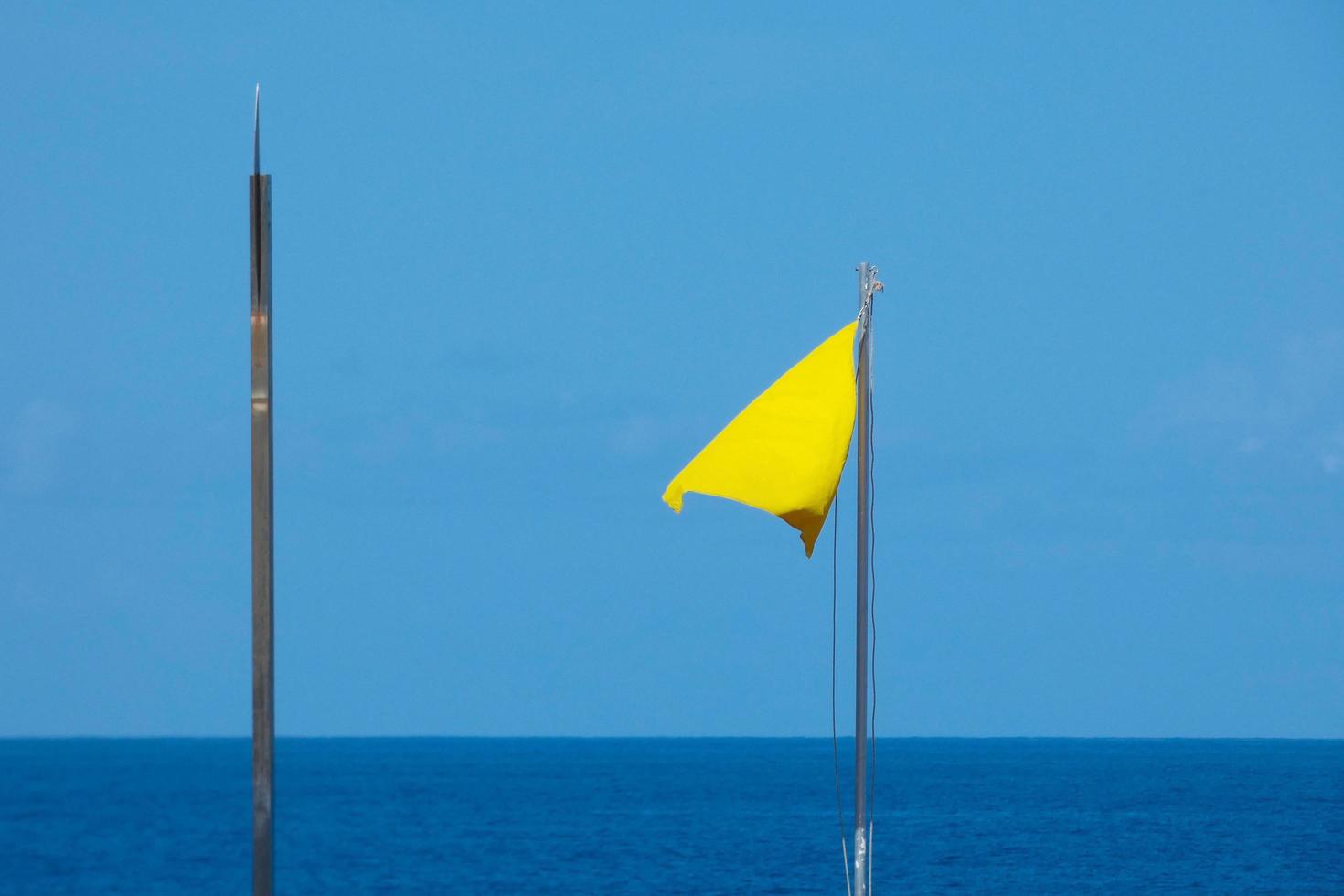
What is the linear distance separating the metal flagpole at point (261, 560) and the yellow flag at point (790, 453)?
3750mm

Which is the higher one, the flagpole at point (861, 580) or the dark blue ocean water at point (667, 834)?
the flagpole at point (861, 580)

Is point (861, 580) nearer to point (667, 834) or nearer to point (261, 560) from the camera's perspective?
point (261, 560)

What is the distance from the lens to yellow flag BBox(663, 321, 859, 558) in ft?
37.1

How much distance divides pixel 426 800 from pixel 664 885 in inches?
2233

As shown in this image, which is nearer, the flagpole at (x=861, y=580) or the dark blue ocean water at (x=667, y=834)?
the flagpole at (x=861, y=580)

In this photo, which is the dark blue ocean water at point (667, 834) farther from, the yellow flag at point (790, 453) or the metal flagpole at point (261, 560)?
the metal flagpole at point (261, 560)

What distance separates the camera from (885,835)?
272 feet

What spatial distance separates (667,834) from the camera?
86000 mm

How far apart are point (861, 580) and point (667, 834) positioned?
7665cm

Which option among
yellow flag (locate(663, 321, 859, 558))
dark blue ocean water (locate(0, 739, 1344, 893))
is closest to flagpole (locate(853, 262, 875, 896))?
yellow flag (locate(663, 321, 859, 558))

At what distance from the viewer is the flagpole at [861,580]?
10.8 metres

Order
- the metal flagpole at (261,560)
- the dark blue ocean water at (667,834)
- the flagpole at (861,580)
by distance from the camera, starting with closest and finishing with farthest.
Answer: the metal flagpole at (261,560) → the flagpole at (861,580) → the dark blue ocean water at (667,834)

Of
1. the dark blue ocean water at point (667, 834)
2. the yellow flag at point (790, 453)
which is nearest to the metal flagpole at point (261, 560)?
the yellow flag at point (790, 453)

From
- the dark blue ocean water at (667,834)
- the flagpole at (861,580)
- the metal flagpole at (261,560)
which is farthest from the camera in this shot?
the dark blue ocean water at (667,834)
